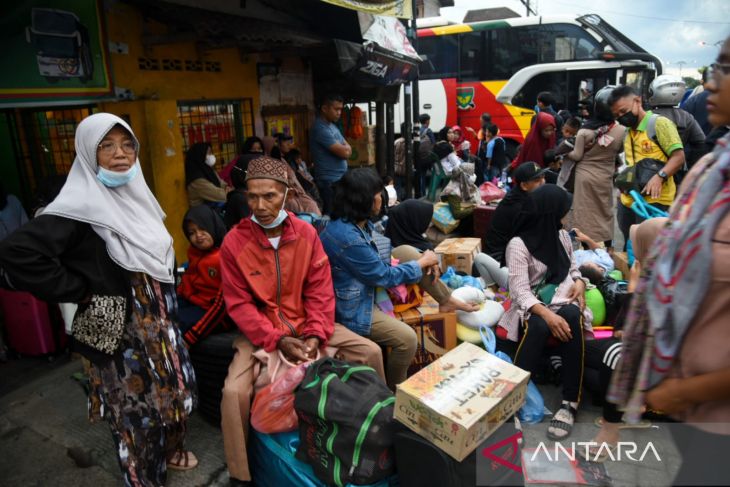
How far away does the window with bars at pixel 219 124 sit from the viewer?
19.3 feet

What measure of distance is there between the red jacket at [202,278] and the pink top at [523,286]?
194cm

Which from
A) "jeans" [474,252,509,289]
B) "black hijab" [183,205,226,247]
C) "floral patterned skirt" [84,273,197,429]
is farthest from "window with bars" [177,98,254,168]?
"floral patterned skirt" [84,273,197,429]

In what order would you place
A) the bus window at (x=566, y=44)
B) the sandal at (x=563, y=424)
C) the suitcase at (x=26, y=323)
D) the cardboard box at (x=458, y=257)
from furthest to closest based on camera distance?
the bus window at (x=566, y=44)
the cardboard box at (x=458, y=257)
the suitcase at (x=26, y=323)
the sandal at (x=563, y=424)

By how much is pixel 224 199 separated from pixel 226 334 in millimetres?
2578

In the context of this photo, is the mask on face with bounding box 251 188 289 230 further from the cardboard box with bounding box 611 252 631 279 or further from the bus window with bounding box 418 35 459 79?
the bus window with bounding box 418 35 459 79

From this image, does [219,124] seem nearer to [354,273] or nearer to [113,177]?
[354,273]

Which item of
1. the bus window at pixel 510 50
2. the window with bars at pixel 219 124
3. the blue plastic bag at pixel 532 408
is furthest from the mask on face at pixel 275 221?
the bus window at pixel 510 50

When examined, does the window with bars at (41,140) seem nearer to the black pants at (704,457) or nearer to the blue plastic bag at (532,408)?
the blue plastic bag at (532,408)

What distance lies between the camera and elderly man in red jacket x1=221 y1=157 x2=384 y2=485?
285 centimetres

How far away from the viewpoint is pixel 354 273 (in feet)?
10.9

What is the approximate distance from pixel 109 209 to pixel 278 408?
1.23 metres

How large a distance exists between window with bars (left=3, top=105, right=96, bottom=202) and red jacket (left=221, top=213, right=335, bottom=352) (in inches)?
109

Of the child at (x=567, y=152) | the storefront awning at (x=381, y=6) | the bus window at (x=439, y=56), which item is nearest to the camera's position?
the storefront awning at (x=381, y=6)

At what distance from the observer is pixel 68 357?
4180 millimetres
